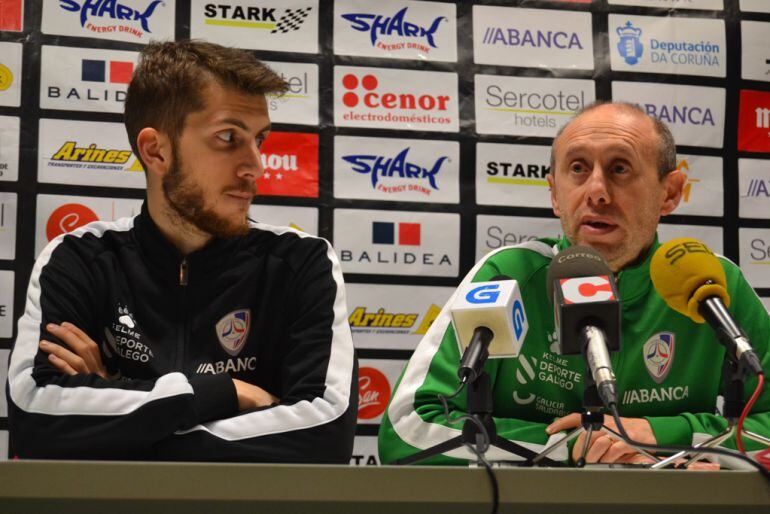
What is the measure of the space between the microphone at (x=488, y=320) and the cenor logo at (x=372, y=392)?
6.04 feet

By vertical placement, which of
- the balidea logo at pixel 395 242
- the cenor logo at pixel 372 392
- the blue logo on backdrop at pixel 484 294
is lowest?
the cenor logo at pixel 372 392

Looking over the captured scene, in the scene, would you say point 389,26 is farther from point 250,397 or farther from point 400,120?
point 250,397

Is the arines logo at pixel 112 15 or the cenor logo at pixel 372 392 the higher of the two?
the arines logo at pixel 112 15

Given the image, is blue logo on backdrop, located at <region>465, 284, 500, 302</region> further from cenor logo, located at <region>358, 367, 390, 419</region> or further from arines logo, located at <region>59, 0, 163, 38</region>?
arines logo, located at <region>59, 0, 163, 38</region>

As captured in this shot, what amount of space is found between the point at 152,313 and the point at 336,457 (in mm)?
544

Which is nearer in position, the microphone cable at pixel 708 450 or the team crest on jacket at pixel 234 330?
the microphone cable at pixel 708 450

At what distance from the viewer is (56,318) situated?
6.10 ft

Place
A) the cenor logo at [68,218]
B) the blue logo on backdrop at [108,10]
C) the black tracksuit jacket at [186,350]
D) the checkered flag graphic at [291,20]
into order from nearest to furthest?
the black tracksuit jacket at [186,350], the cenor logo at [68,218], the blue logo on backdrop at [108,10], the checkered flag graphic at [291,20]

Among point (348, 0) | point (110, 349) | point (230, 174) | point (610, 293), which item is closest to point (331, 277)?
point (230, 174)

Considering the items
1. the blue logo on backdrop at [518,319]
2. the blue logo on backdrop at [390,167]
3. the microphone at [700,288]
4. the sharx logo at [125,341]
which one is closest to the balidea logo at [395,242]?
the blue logo on backdrop at [390,167]

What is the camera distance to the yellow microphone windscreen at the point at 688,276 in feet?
4.50

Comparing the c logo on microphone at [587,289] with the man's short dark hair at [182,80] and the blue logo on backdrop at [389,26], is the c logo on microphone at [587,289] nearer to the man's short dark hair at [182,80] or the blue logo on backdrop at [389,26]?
the man's short dark hair at [182,80]

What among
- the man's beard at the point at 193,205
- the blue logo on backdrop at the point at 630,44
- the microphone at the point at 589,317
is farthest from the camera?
the blue logo on backdrop at the point at 630,44

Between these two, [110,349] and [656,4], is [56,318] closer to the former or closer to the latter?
[110,349]
